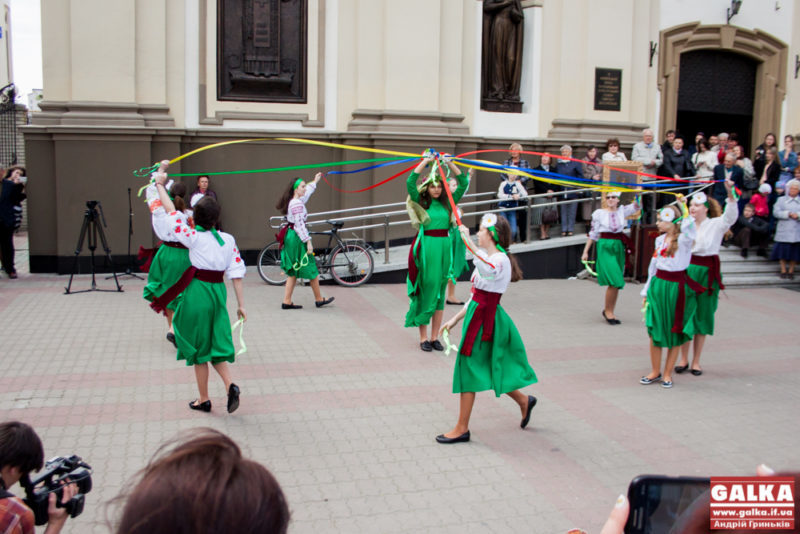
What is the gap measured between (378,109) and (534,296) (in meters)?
4.67

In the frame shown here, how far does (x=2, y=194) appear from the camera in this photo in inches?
486

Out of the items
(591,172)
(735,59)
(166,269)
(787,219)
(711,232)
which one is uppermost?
(735,59)

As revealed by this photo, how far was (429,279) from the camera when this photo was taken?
8055 millimetres

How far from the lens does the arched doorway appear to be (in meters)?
15.7

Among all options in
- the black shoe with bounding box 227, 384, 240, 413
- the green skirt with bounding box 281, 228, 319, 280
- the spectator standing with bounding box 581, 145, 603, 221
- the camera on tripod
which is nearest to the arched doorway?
the spectator standing with bounding box 581, 145, 603, 221

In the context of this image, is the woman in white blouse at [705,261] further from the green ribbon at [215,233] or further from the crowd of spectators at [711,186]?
the crowd of spectators at [711,186]

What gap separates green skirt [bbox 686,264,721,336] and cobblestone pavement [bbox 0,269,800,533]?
495 millimetres

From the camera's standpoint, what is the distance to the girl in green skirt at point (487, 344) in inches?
213

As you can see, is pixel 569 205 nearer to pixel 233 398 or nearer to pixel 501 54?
pixel 501 54

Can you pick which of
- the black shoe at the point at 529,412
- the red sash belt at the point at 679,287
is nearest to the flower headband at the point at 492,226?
the black shoe at the point at 529,412

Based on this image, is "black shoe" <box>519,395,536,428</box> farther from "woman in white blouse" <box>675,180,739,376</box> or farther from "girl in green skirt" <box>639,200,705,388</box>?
"woman in white blouse" <box>675,180,739,376</box>

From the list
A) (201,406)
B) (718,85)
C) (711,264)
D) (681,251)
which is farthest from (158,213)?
(718,85)

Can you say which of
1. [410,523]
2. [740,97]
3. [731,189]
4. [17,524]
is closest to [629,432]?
[410,523]

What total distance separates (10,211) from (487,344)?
998 cm
